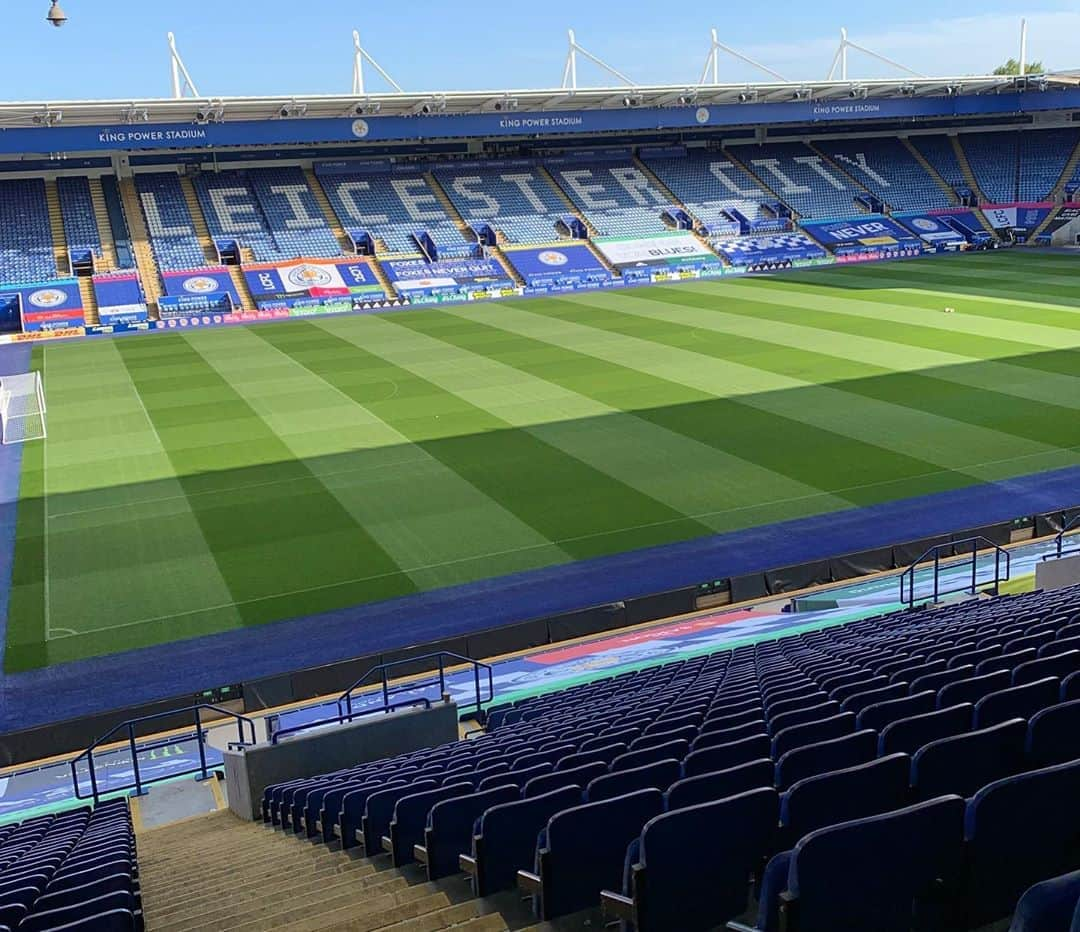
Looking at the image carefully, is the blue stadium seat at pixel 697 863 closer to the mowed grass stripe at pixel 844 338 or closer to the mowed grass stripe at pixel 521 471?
the mowed grass stripe at pixel 521 471

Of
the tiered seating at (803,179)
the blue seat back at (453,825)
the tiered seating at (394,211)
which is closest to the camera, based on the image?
the blue seat back at (453,825)

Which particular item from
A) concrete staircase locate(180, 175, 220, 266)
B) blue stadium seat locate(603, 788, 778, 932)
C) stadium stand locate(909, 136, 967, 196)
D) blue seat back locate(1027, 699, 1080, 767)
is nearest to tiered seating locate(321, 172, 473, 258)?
concrete staircase locate(180, 175, 220, 266)

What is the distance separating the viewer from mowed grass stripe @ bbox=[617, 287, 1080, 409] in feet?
99.5

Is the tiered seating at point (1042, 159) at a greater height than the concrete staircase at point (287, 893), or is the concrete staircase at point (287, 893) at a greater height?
the tiered seating at point (1042, 159)

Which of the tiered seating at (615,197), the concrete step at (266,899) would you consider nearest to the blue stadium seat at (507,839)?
the concrete step at (266,899)

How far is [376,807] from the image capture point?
789cm

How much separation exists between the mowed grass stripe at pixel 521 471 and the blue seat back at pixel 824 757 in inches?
579

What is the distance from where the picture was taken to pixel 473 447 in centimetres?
2723

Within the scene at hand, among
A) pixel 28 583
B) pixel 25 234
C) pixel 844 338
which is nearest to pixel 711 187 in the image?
pixel 844 338

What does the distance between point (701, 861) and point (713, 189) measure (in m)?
71.7

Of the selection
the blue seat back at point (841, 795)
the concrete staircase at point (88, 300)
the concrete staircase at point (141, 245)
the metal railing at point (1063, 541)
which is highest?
the concrete staircase at point (141, 245)

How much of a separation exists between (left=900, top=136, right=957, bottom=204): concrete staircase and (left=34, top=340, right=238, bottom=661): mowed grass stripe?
59200 mm

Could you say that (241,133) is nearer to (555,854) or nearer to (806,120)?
(806,120)

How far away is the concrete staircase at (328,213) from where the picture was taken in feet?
205
